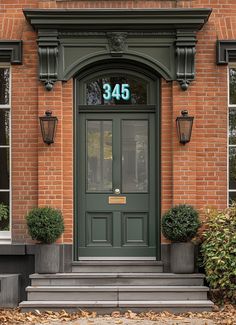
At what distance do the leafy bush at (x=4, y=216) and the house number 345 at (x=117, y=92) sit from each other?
2525 millimetres

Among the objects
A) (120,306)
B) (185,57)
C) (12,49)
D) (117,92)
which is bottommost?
(120,306)

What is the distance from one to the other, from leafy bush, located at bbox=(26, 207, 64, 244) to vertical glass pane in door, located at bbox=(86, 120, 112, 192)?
3.39ft

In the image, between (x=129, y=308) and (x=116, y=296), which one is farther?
(x=116, y=296)

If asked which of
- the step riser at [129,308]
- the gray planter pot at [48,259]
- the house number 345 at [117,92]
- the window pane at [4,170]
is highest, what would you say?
the house number 345 at [117,92]

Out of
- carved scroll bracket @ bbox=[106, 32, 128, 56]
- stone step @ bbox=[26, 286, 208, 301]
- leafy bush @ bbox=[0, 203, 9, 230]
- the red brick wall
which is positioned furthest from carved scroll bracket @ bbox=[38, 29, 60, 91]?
stone step @ bbox=[26, 286, 208, 301]

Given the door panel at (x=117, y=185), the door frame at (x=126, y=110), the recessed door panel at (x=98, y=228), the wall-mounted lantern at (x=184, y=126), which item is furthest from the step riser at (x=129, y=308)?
the wall-mounted lantern at (x=184, y=126)

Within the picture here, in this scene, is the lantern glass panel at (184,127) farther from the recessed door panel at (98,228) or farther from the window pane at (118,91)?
the recessed door panel at (98,228)

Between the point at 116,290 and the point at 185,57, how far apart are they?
3.89 meters

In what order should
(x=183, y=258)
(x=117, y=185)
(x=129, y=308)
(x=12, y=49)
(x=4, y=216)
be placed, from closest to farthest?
(x=129, y=308)
(x=183, y=258)
(x=12, y=49)
(x=4, y=216)
(x=117, y=185)

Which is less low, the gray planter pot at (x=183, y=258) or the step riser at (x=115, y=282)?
A: the gray planter pot at (x=183, y=258)

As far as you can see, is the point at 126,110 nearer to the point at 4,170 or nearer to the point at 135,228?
the point at 135,228

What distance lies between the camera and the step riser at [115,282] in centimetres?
901

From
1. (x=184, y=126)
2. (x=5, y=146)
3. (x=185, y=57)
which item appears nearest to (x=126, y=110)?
(x=184, y=126)

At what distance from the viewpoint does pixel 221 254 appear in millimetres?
8688
